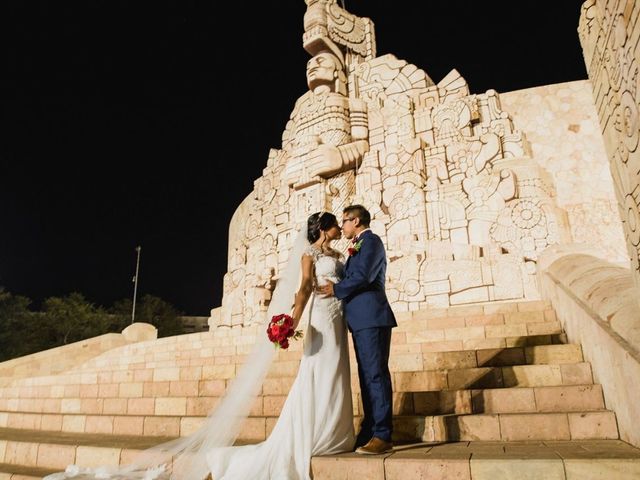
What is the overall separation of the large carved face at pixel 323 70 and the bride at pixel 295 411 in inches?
479

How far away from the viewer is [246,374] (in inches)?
122

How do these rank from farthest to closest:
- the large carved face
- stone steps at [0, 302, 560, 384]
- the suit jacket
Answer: the large carved face → stone steps at [0, 302, 560, 384] → the suit jacket

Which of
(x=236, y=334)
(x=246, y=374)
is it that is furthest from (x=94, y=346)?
(x=246, y=374)

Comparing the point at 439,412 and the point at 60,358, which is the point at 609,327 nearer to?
the point at 439,412

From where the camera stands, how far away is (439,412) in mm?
3373

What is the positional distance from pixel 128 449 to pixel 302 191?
10.5 metres

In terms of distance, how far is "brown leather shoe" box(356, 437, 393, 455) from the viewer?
2635 millimetres

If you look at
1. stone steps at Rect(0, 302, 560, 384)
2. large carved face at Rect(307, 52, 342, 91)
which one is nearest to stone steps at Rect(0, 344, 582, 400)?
stone steps at Rect(0, 302, 560, 384)

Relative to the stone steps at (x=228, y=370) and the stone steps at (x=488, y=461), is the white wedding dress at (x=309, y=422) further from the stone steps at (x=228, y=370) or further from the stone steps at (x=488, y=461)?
the stone steps at (x=228, y=370)

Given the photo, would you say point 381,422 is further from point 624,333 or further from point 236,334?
point 236,334

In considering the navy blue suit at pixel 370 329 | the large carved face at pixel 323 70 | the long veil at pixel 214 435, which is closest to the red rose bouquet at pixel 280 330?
the long veil at pixel 214 435

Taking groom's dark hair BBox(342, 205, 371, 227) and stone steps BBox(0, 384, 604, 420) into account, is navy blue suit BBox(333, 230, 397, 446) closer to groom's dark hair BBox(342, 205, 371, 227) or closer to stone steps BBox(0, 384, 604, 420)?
groom's dark hair BBox(342, 205, 371, 227)

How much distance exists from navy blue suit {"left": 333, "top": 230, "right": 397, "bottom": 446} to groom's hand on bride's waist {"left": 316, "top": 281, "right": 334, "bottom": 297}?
49 mm

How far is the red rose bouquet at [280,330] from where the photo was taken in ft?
9.25
